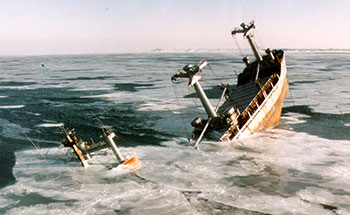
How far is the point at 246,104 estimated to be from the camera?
20781 mm

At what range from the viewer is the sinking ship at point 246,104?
16859 millimetres

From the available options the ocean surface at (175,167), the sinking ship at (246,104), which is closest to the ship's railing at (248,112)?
the sinking ship at (246,104)

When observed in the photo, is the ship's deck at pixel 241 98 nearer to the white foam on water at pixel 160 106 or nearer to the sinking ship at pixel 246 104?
the sinking ship at pixel 246 104

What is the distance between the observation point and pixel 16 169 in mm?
14094

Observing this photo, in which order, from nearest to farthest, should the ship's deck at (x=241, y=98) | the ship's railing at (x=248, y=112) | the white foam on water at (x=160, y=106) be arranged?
the ship's railing at (x=248, y=112) → the ship's deck at (x=241, y=98) → the white foam on water at (x=160, y=106)

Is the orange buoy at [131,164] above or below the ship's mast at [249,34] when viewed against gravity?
below

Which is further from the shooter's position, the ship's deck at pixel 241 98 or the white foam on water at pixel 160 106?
the white foam on water at pixel 160 106

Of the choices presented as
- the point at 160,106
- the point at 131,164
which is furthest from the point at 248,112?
the point at 160,106

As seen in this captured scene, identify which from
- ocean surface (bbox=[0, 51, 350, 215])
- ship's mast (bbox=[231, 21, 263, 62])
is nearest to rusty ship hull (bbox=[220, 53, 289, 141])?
ocean surface (bbox=[0, 51, 350, 215])

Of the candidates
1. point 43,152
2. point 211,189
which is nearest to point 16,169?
point 43,152

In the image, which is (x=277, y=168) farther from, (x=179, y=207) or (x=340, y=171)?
(x=179, y=207)

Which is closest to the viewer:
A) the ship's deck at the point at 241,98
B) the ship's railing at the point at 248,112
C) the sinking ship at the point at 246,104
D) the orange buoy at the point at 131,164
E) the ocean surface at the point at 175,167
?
the ocean surface at the point at 175,167

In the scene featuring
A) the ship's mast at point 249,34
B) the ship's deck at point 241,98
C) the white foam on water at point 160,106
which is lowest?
the white foam on water at point 160,106

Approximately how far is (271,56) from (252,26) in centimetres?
425
